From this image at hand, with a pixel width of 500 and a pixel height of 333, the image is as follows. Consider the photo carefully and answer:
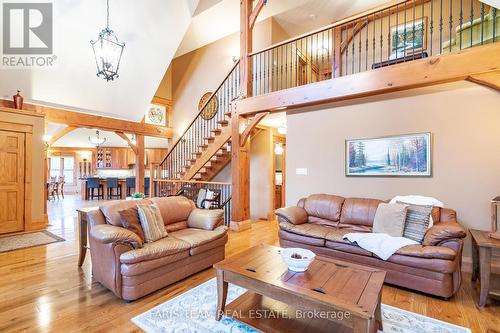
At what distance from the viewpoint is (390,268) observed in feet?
8.87

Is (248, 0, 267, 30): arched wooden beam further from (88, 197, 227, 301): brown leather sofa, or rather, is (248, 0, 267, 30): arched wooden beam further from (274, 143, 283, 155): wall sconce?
(88, 197, 227, 301): brown leather sofa

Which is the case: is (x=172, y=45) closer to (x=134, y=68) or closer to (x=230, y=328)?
(x=134, y=68)

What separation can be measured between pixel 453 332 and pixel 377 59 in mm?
5225

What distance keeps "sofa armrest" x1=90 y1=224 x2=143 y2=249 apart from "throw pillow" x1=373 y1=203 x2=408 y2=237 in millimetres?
2774

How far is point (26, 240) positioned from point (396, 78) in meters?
6.33

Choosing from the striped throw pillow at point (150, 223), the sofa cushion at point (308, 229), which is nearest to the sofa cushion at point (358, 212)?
the sofa cushion at point (308, 229)

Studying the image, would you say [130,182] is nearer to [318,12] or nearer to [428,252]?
[318,12]

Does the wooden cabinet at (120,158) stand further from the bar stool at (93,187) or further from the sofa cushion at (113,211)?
the sofa cushion at (113,211)

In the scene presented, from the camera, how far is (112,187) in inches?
392

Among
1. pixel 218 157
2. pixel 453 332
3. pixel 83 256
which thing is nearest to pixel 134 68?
pixel 218 157

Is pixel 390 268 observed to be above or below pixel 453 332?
above

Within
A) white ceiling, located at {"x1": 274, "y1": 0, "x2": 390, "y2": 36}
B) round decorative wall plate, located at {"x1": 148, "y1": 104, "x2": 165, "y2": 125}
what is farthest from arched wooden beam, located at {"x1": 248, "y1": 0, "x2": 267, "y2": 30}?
round decorative wall plate, located at {"x1": 148, "y1": 104, "x2": 165, "y2": 125}

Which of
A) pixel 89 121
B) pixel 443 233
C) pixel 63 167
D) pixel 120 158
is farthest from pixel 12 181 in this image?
pixel 63 167

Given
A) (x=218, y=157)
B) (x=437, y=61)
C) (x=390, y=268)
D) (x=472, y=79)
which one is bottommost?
(x=390, y=268)
